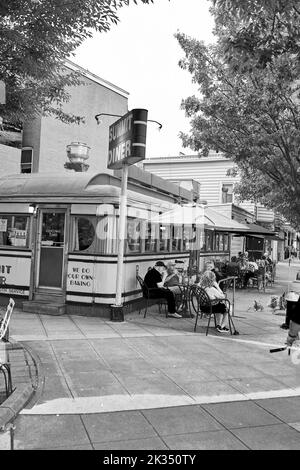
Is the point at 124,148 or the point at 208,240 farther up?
Result: the point at 124,148

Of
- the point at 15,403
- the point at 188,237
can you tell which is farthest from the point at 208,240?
the point at 15,403

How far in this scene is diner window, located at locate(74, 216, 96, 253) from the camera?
9.82m

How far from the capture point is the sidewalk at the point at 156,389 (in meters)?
4.04

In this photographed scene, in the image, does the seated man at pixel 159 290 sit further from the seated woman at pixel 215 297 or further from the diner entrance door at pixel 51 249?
the diner entrance door at pixel 51 249

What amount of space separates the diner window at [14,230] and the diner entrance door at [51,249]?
41 cm

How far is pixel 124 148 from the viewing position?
8992 millimetres

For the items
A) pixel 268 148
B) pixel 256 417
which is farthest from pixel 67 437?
pixel 268 148

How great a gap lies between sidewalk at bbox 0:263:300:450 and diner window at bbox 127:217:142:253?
246 centimetres

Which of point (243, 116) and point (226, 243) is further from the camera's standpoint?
point (226, 243)

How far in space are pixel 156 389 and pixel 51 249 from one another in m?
5.60

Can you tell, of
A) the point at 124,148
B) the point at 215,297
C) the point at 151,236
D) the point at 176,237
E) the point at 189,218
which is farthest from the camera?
the point at 176,237

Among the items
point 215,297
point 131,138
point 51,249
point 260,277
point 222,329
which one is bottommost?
point 222,329

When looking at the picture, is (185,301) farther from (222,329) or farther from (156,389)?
(156,389)

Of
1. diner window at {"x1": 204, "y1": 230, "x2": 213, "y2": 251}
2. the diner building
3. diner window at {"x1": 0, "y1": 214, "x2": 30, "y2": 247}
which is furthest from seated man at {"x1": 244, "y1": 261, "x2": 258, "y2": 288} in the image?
diner window at {"x1": 0, "y1": 214, "x2": 30, "y2": 247}
